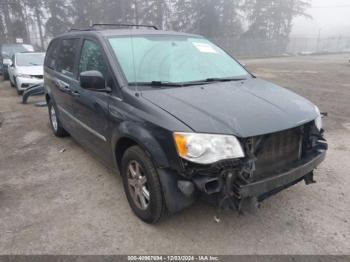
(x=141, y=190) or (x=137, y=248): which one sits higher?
(x=141, y=190)

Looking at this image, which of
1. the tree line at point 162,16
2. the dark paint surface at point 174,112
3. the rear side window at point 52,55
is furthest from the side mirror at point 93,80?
the tree line at point 162,16

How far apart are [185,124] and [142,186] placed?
2.69 ft

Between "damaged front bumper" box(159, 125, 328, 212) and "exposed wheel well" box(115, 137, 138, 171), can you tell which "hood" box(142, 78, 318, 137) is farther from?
"exposed wheel well" box(115, 137, 138, 171)

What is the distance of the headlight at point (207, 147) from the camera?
7.63 ft

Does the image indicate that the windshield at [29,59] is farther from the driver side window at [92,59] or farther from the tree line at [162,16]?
the tree line at [162,16]

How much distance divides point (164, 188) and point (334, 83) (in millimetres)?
11551

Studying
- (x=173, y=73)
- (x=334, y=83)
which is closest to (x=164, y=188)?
(x=173, y=73)

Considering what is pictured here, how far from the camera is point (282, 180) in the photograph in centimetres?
254

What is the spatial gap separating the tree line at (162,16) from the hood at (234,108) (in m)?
33.2

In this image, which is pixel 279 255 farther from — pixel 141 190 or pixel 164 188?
pixel 141 190

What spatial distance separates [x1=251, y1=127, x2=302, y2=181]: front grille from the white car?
915 centimetres

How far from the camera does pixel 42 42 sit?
113 feet

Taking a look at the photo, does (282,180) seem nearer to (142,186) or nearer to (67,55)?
(142,186)

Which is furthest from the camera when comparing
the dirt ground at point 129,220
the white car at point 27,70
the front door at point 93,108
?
the white car at point 27,70
